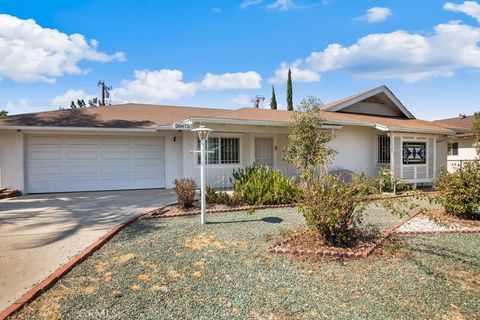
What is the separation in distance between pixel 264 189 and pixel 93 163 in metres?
7.94

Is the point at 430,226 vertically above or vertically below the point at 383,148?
below

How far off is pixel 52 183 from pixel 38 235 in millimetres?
7307

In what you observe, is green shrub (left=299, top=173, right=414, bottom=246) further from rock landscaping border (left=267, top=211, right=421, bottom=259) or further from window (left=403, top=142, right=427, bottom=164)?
window (left=403, top=142, right=427, bottom=164)

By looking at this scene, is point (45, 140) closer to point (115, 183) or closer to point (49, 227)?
point (115, 183)

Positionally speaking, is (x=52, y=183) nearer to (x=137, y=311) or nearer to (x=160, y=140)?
(x=160, y=140)

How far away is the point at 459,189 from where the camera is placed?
7.32 meters

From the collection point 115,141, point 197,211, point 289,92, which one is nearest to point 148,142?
point 115,141

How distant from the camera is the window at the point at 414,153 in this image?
1363 centimetres

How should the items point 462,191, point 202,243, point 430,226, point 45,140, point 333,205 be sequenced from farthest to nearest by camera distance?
1. point 45,140
2. point 462,191
3. point 430,226
4. point 202,243
5. point 333,205

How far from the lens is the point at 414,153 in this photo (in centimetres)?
1389

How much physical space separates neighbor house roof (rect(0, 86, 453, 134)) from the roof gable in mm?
56

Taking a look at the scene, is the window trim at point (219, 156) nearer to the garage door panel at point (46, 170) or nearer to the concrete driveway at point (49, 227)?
the concrete driveway at point (49, 227)

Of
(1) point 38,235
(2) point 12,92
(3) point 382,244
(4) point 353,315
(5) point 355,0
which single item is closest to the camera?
(4) point 353,315

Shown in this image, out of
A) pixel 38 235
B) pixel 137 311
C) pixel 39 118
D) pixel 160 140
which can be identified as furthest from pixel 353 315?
pixel 39 118
